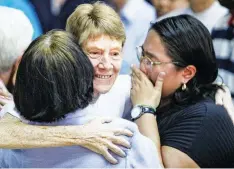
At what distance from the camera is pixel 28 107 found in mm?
1592

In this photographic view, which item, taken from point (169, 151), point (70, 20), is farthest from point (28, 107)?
point (70, 20)

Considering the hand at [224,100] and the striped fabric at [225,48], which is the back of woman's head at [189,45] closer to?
the hand at [224,100]

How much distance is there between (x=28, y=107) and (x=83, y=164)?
24cm

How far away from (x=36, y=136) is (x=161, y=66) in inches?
22.6

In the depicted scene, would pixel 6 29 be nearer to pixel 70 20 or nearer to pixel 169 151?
pixel 70 20

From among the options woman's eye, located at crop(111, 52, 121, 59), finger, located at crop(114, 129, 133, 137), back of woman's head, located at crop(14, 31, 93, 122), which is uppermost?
back of woman's head, located at crop(14, 31, 93, 122)

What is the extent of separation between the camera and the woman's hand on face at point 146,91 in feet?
6.34

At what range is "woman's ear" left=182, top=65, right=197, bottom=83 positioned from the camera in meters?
1.95

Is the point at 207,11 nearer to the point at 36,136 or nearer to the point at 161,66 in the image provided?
the point at 161,66

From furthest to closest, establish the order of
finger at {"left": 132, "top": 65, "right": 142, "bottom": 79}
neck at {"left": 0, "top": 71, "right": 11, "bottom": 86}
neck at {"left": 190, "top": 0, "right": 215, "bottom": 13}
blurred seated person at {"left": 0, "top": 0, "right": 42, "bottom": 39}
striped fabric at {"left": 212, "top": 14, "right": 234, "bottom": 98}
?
neck at {"left": 190, "top": 0, "right": 215, "bottom": 13}
blurred seated person at {"left": 0, "top": 0, "right": 42, "bottom": 39}
striped fabric at {"left": 212, "top": 14, "right": 234, "bottom": 98}
neck at {"left": 0, "top": 71, "right": 11, "bottom": 86}
finger at {"left": 132, "top": 65, "right": 142, "bottom": 79}

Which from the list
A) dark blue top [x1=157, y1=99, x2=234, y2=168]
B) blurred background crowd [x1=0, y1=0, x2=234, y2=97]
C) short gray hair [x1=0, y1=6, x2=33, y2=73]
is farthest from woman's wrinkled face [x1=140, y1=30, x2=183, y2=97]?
blurred background crowd [x1=0, y1=0, x2=234, y2=97]

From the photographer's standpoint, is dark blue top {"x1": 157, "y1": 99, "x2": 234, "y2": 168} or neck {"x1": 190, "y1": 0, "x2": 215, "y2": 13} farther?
neck {"x1": 190, "y1": 0, "x2": 215, "y2": 13}

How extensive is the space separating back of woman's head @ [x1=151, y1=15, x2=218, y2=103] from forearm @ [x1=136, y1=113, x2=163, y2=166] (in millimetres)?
166

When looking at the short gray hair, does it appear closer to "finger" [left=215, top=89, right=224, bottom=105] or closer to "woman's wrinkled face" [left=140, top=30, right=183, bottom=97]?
"woman's wrinkled face" [left=140, top=30, right=183, bottom=97]
